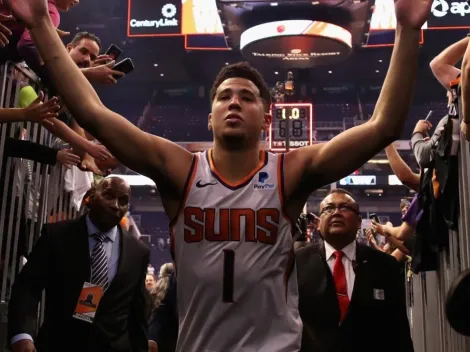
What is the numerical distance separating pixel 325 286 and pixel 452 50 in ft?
5.90

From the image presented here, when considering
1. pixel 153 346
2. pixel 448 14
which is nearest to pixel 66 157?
pixel 153 346

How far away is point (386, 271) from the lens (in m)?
4.52

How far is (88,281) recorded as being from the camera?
13.3 feet

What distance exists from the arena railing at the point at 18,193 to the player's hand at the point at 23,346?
55cm

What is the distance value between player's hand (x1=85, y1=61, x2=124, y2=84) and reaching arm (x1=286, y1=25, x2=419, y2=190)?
1911mm

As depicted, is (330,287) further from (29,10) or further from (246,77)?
(29,10)

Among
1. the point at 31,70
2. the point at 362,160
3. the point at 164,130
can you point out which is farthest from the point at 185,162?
the point at 164,130

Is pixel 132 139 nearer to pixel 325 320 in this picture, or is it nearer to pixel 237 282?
pixel 237 282

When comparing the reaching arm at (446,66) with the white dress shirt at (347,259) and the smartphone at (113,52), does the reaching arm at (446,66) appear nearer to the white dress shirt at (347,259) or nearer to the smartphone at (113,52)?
the white dress shirt at (347,259)

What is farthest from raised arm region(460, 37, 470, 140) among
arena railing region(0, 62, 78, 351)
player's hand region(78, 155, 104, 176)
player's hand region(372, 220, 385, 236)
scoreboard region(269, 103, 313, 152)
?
scoreboard region(269, 103, 313, 152)

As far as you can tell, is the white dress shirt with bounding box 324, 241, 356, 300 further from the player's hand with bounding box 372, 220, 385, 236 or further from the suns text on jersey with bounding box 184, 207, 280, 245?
the suns text on jersey with bounding box 184, 207, 280, 245

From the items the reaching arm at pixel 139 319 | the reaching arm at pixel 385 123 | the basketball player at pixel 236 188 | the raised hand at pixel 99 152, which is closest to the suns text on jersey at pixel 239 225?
the basketball player at pixel 236 188

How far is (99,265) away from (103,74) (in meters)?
1.22

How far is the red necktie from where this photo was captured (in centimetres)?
436
